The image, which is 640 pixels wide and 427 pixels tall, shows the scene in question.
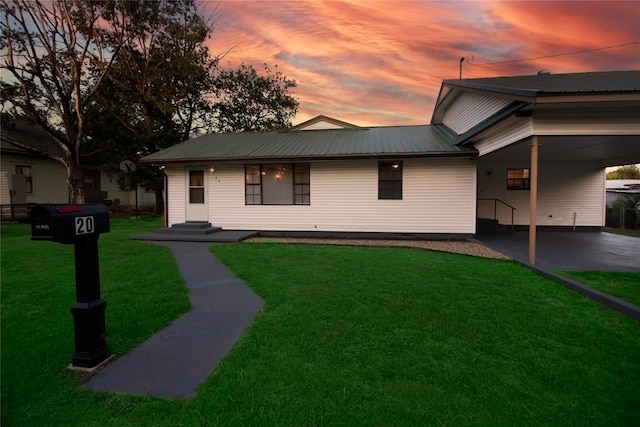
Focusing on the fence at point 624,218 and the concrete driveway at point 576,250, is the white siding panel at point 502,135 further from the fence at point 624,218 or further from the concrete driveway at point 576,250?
the fence at point 624,218

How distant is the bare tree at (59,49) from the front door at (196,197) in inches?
360

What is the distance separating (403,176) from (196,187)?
726 cm

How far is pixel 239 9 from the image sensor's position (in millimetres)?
12047

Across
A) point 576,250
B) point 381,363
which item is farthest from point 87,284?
point 576,250

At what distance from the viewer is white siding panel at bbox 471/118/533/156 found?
645 centimetres

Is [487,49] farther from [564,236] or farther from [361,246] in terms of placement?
[361,246]

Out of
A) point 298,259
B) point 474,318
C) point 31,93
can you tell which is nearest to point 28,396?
point 474,318

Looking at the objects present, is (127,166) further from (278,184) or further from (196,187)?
(278,184)

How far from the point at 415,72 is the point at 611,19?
591 cm

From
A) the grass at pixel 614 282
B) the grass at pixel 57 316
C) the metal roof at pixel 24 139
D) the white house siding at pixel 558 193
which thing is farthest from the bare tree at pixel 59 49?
the grass at pixel 614 282

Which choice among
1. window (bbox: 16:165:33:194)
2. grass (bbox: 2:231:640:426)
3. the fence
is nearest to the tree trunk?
window (bbox: 16:165:33:194)

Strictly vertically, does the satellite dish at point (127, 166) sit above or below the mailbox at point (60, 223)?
above

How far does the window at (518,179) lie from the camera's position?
39.6ft

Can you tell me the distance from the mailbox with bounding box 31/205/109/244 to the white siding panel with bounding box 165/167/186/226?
971cm
